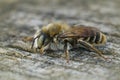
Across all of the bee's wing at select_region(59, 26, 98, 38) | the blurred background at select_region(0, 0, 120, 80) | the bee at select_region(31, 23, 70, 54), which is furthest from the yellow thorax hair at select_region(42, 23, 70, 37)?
the blurred background at select_region(0, 0, 120, 80)

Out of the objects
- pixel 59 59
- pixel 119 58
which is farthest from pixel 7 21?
pixel 119 58

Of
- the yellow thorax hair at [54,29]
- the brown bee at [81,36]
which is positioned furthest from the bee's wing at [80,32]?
the yellow thorax hair at [54,29]

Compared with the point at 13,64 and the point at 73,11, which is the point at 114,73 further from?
the point at 73,11

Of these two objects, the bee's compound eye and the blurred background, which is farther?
the bee's compound eye

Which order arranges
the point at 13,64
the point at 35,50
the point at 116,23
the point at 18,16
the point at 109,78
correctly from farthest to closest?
the point at 18,16 → the point at 116,23 → the point at 35,50 → the point at 13,64 → the point at 109,78

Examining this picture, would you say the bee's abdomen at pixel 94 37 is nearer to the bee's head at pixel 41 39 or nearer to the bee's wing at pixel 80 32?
the bee's wing at pixel 80 32

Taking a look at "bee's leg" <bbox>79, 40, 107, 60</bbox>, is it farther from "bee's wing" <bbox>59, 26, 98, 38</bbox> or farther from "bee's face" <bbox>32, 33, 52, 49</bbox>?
"bee's face" <bbox>32, 33, 52, 49</bbox>

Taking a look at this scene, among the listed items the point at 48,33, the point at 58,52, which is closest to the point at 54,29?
the point at 48,33
